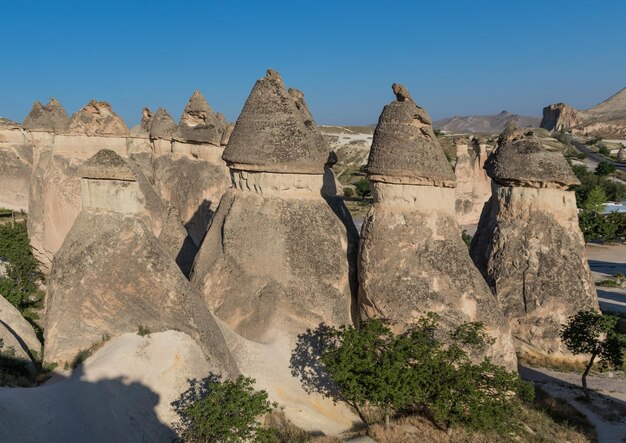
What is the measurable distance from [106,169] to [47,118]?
1195 centimetres

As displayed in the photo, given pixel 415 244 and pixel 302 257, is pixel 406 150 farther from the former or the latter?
pixel 302 257

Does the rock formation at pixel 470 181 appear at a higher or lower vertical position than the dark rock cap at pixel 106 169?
lower

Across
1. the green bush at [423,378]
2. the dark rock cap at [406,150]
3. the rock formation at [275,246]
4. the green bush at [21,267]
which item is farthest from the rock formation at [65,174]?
the green bush at [423,378]

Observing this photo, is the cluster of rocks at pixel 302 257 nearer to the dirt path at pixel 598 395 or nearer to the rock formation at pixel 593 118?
the dirt path at pixel 598 395

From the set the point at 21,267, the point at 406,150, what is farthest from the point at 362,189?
the point at 406,150

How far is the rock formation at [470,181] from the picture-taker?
30234mm

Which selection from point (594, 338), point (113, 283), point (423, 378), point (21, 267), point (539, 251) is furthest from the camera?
point (21, 267)

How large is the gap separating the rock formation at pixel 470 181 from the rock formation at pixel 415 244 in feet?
69.5

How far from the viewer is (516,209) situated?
39.7 ft

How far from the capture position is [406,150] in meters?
9.43

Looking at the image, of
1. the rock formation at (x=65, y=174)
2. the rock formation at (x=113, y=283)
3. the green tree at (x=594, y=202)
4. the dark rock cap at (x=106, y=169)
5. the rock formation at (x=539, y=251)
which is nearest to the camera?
the rock formation at (x=113, y=283)

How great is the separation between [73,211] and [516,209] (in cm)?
1196

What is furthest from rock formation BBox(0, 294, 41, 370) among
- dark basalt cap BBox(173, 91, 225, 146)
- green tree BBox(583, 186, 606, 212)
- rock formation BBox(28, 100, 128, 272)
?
green tree BBox(583, 186, 606, 212)

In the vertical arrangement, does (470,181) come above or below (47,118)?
below
